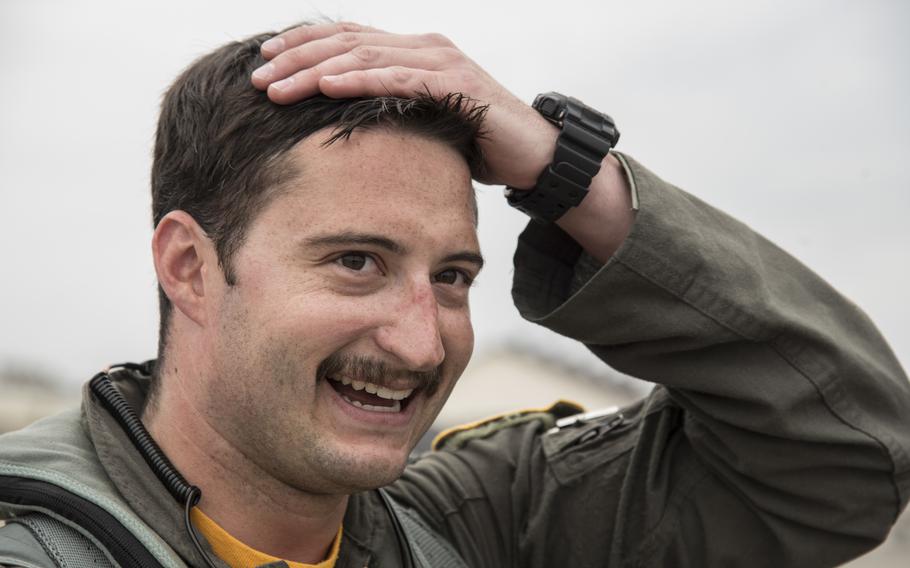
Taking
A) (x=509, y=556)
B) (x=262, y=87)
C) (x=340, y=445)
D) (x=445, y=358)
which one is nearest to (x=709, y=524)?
(x=509, y=556)

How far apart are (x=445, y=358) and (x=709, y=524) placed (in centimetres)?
112

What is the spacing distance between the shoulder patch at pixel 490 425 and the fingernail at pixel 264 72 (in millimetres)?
1567

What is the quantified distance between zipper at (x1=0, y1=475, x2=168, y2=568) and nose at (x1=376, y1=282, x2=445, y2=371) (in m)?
0.73

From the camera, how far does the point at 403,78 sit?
103 inches

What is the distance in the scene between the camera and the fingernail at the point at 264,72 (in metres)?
2.60

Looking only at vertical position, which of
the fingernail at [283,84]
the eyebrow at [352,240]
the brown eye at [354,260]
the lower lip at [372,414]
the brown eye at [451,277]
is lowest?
the lower lip at [372,414]

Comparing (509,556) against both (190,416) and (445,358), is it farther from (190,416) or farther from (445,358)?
(190,416)

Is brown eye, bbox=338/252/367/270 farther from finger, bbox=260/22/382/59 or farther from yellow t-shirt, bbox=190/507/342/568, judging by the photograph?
yellow t-shirt, bbox=190/507/342/568

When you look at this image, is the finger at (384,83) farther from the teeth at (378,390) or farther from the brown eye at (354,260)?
the teeth at (378,390)

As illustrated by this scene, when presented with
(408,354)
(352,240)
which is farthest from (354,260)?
(408,354)

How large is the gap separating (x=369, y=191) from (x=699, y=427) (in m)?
1.40

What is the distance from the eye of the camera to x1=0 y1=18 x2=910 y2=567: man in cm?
248

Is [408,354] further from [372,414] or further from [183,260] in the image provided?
[183,260]

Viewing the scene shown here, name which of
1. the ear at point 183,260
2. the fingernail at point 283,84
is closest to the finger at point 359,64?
the fingernail at point 283,84
